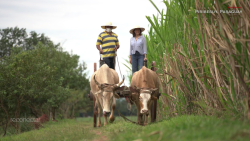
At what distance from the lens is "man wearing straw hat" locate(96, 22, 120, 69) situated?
9375 mm

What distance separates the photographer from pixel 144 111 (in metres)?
7.24

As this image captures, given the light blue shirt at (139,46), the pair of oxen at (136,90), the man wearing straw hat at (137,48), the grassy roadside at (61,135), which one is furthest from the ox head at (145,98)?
the light blue shirt at (139,46)

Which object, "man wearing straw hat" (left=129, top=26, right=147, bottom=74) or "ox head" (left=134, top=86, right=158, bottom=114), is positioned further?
"man wearing straw hat" (left=129, top=26, right=147, bottom=74)

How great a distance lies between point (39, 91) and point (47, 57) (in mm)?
9512

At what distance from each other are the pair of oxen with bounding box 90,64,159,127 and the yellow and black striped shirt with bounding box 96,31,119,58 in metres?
0.62

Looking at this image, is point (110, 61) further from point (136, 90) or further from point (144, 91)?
point (144, 91)

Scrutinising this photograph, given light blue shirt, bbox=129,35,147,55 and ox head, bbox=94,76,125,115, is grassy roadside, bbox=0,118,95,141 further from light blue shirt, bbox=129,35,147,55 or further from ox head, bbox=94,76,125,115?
light blue shirt, bbox=129,35,147,55

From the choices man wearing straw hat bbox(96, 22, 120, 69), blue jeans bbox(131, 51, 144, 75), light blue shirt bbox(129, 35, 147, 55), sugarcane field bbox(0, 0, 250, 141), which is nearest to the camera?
sugarcane field bbox(0, 0, 250, 141)

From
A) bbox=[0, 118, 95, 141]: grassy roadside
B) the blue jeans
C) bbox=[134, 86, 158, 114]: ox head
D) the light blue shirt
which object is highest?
the light blue shirt

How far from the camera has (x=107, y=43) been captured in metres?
9.38

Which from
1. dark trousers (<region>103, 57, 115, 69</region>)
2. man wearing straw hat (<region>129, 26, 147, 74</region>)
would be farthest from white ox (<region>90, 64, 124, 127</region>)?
man wearing straw hat (<region>129, 26, 147, 74</region>)

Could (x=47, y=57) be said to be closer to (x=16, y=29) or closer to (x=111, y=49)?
(x=16, y=29)

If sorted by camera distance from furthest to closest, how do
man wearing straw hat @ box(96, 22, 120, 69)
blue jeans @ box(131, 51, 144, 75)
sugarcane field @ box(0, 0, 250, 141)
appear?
man wearing straw hat @ box(96, 22, 120, 69) < blue jeans @ box(131, 51, 144, 75) < sugarcane field @ box(0, 0, 250, 141)

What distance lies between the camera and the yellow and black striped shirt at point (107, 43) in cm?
938
